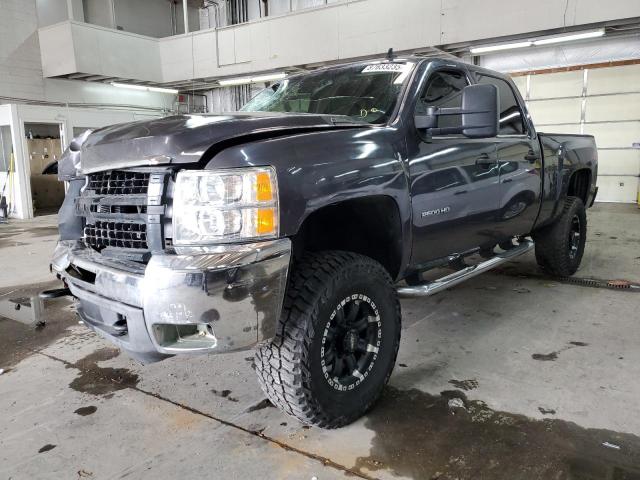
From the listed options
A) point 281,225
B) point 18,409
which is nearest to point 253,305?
point 281,225

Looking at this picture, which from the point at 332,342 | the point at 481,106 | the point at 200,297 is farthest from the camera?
the point at 481,106

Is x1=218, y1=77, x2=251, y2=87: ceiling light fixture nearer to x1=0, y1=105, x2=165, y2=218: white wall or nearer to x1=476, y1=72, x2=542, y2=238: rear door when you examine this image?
x1=0, y1=105, x2=165, y2=218: white wall

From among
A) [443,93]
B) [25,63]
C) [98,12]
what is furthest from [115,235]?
[98,12]

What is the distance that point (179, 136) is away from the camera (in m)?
1.90

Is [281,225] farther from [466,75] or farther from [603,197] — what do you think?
[603,197]

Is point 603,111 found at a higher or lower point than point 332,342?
higher

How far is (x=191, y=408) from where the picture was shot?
258 cm

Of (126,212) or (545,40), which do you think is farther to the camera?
(545,40)

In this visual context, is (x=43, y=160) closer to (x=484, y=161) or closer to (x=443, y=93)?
(x=443, y=93)

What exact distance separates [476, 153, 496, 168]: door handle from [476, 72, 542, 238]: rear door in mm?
170

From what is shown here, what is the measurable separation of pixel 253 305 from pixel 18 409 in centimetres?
170

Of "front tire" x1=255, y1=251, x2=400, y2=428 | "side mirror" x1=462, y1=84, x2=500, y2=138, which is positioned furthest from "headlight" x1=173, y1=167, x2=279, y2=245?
"side mirror" x1=462, y1=84, x2=500, y2=138

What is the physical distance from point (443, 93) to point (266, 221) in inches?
70.8

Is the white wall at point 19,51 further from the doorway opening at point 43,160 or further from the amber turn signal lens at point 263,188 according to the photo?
the amber turn signal lens at point 263,188
